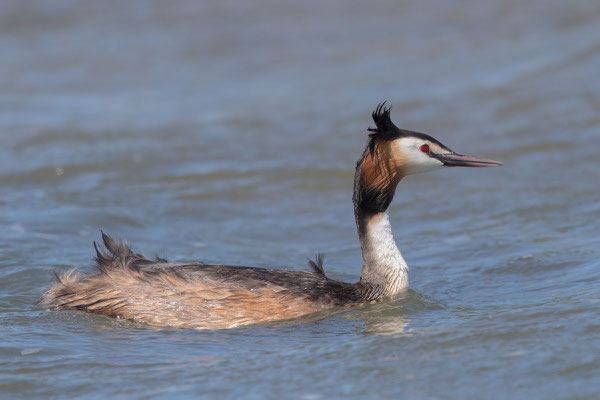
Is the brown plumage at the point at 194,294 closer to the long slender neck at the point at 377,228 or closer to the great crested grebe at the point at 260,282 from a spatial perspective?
the great crested grebe at the point at 260,282

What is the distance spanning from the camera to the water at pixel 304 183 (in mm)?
6105

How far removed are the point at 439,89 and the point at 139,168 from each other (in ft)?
18.7

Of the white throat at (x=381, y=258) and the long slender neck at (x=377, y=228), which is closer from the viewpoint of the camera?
the long slender neck at (x=377, y=228)

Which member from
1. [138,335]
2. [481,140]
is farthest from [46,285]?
[481,140]

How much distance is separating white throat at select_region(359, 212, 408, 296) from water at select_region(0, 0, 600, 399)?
332 mm

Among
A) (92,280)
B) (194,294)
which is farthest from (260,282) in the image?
(92,280)

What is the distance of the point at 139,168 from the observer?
13.0 metres

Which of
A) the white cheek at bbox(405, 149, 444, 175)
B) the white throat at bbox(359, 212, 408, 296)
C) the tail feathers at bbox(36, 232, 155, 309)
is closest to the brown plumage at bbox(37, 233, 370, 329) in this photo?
the tail feathers at bbox(36, 232, 155, 309)

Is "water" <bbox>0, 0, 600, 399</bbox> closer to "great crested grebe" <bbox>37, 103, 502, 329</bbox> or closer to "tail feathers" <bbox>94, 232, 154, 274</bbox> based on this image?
"great crested grebe" <bbox>37, 103, 502, 329</bbox>

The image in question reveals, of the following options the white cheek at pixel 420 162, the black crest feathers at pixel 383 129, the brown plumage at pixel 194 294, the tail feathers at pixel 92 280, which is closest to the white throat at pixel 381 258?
the brown plumage at pixel 194 294

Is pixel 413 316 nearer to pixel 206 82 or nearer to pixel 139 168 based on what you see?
pixel 139 168

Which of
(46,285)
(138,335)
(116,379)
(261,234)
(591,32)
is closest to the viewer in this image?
(116,379)

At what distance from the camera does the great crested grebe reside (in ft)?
22.9

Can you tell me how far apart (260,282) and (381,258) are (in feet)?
3.63
